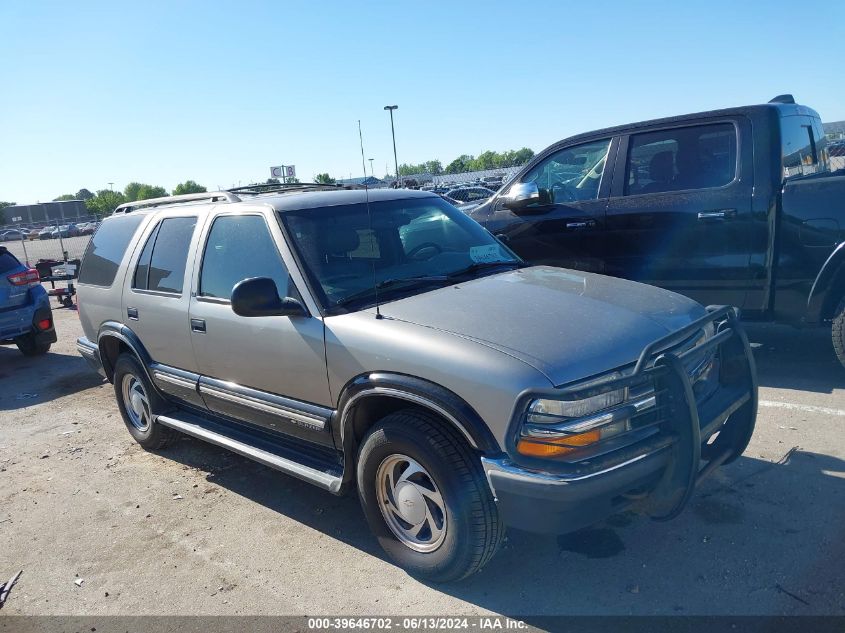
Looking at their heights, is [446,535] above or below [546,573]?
above

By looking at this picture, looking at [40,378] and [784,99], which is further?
[40,378]

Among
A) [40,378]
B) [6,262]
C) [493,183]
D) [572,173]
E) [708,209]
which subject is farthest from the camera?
[493,183]

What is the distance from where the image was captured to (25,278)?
28.6ft

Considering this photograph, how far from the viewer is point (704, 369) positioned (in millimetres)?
3273

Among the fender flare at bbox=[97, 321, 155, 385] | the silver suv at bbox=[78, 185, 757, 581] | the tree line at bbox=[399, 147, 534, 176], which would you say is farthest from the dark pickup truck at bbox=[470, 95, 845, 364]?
the tree line at bbox=[399, 147, 534, 176]

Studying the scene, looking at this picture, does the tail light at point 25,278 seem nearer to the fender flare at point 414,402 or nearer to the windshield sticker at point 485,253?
the windshield sticker at point 485,253

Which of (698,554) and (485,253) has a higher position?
(485,253)

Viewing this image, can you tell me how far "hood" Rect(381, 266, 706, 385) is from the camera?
2773mm

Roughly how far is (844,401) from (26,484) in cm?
601

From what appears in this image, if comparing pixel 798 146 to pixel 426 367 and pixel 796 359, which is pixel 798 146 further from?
pixel 426 367

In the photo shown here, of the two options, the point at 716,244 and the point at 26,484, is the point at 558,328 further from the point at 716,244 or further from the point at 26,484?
the point at 26,484

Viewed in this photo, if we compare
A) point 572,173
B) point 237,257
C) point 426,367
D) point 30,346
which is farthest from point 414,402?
point 30,346

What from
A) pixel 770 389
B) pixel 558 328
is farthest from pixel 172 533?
pixel 770 389

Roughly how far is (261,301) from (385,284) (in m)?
0.69
